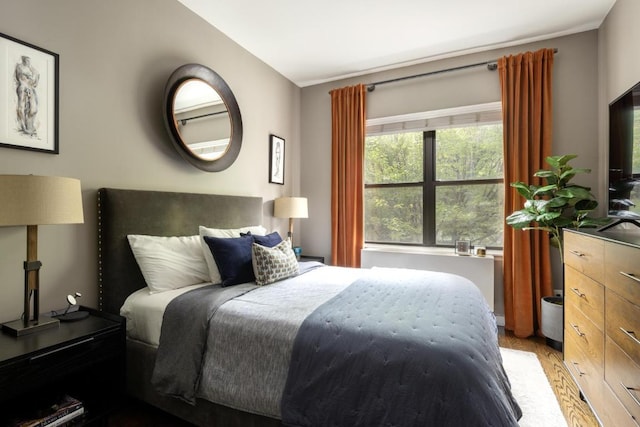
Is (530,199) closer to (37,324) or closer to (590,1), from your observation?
(590,1)

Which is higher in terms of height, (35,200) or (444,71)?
(444,71)

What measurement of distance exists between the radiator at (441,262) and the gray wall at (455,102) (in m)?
0.22

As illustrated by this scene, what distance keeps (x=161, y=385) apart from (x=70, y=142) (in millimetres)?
1493

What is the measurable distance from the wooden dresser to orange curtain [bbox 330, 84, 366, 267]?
83.5 inches

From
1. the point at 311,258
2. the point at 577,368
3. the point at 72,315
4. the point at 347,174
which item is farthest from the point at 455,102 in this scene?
the point at 72,315

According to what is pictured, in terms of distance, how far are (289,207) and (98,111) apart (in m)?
1.99

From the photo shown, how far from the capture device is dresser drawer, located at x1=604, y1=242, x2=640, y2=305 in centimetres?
130

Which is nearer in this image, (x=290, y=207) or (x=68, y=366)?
(x=68, y=366)

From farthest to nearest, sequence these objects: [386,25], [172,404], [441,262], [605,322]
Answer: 1. [441,262]
2. [386,25]
3. [172,404]
4. [605,322]

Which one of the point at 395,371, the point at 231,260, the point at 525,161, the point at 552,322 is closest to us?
the point at 395,371

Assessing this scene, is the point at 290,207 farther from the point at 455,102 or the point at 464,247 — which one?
the point at 455,102

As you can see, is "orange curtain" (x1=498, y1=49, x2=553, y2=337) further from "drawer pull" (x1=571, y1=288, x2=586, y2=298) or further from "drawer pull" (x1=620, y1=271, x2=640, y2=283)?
"drawer pull" (x1=620, y1=271, x2=640, y2=283)

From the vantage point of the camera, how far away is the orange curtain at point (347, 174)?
386 centimetres

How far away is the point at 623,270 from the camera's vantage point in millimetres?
1403
